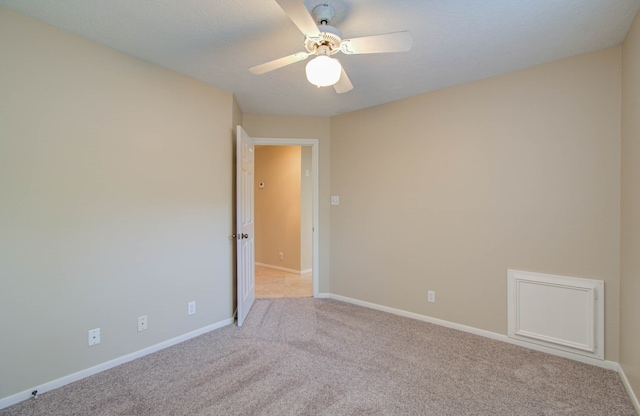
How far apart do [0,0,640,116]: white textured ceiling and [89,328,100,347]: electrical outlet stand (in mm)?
2134

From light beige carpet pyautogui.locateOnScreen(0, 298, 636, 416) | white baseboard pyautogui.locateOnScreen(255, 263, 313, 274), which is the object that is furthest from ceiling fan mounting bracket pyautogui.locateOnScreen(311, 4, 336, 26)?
white baseboard pyautogui.locateOnScreen(255, 263, 313, 274)

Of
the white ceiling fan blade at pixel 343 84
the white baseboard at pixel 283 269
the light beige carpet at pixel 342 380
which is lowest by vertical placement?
the light beige carpet at pixel 342 380

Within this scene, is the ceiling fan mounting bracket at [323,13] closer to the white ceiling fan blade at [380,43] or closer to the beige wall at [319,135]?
the white ceiling fan blade at [380,43]

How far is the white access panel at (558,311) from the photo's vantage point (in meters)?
2.25

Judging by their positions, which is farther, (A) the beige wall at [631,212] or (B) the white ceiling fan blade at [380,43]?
(A) the beige wall at [631,212]

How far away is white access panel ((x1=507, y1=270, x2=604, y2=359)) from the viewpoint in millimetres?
2254

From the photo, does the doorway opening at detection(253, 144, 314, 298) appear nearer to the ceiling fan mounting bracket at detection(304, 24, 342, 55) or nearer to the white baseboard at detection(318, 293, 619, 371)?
the white baseboard at detection(318, 293, 619, 371)

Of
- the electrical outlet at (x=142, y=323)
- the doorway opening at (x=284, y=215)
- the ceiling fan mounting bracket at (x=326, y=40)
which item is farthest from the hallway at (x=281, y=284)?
the ceiling fan mounting bracket at (x=326, y=40)

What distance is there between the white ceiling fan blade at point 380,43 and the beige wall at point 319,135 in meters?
2.17

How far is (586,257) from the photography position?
7.59 ft

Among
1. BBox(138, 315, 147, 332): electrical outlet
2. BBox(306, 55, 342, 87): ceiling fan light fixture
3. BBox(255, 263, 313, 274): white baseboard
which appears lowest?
BBox(255, 263, 313, 274): white baseboard

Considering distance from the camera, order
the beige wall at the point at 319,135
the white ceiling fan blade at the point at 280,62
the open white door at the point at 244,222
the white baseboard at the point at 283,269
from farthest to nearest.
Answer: the white baseboard at the point at 283,269
the beige wall at the point at 319,135
the open white door at the point at 244,222
the white ceiling fan blade at the point at 280,62

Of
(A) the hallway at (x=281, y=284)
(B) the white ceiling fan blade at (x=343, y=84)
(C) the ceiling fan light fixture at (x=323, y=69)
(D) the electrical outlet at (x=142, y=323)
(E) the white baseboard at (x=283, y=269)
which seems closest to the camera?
(C) the ceiling fan light fixture at (x=323, y=69)

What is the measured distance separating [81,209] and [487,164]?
3374 millimetres
